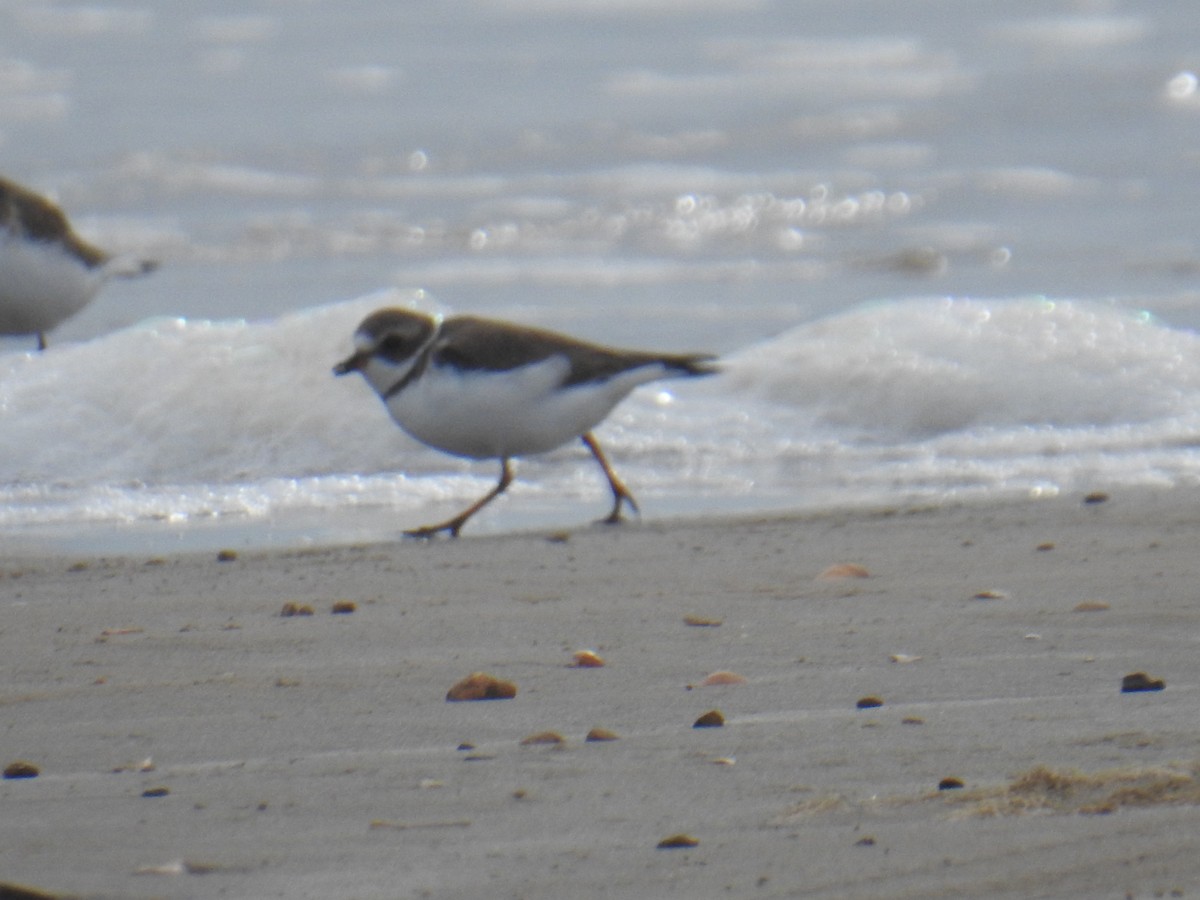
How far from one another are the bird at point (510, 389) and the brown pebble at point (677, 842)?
309 centimetres

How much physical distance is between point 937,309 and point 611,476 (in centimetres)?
251

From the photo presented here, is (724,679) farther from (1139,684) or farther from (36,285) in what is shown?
(36,285)

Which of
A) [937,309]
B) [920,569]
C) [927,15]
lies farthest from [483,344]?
[927,15]

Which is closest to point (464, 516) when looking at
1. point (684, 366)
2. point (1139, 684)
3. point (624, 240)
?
point (684, 366)

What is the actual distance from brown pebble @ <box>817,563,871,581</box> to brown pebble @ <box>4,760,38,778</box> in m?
1.97

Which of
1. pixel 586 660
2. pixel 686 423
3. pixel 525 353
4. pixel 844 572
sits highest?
pixel 525 353

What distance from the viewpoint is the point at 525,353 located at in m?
5.51

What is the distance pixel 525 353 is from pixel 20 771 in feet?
9.96

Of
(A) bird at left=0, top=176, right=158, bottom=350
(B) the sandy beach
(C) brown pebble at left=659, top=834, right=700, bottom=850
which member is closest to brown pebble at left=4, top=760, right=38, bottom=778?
(B) the sandy beach

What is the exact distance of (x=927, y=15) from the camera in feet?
78.3

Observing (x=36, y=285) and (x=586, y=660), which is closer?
(x=586, y=660)

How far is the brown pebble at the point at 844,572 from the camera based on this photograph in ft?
13.8

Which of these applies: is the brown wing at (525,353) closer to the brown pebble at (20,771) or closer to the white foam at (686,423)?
the white foam at (686,423)

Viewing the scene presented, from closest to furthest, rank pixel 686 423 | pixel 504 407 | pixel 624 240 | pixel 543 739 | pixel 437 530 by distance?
pixel 543 739 → pixel 437 530 → pixel 504 407 → pixel 686 423 → pixel 624 240
